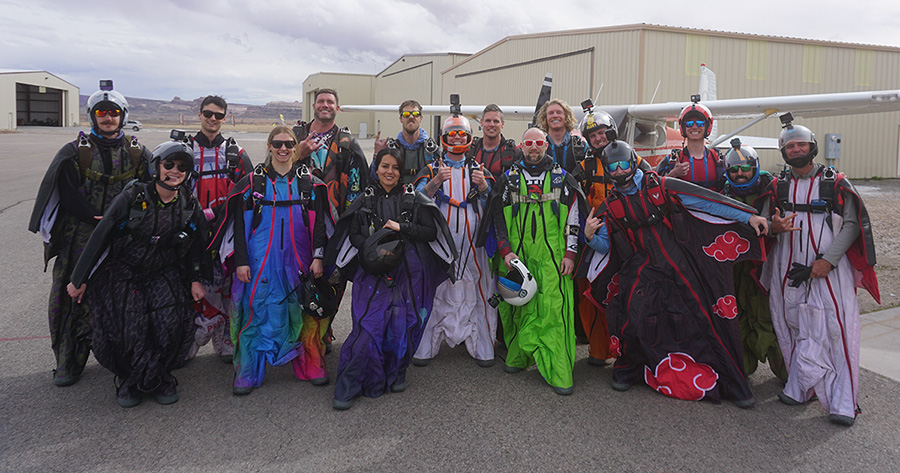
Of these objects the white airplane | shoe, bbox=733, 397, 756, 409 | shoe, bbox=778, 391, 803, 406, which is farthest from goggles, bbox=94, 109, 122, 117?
the white airplane

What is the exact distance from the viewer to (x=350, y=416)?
3480 millimetres

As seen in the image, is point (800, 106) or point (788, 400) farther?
point (800, 106)

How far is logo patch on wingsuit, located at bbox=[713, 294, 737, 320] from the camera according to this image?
3789 millimetres

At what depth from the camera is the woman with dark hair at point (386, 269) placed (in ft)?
12.1

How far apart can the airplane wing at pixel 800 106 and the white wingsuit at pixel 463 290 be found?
7.28 metres

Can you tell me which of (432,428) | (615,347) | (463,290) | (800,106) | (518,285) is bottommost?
(432,428)

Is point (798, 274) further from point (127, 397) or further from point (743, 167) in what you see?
point (127, 397)

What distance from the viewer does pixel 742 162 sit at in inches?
156

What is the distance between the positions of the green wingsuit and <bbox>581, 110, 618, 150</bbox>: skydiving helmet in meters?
0.55

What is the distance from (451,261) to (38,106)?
262 feet

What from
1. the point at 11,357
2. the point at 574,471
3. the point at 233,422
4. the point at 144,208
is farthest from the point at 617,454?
the point at 11,357

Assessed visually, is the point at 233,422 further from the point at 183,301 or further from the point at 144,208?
the point at 144,208

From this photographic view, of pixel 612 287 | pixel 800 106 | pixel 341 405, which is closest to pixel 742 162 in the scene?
pixel 612 287

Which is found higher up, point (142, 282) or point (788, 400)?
point (142, 282)
